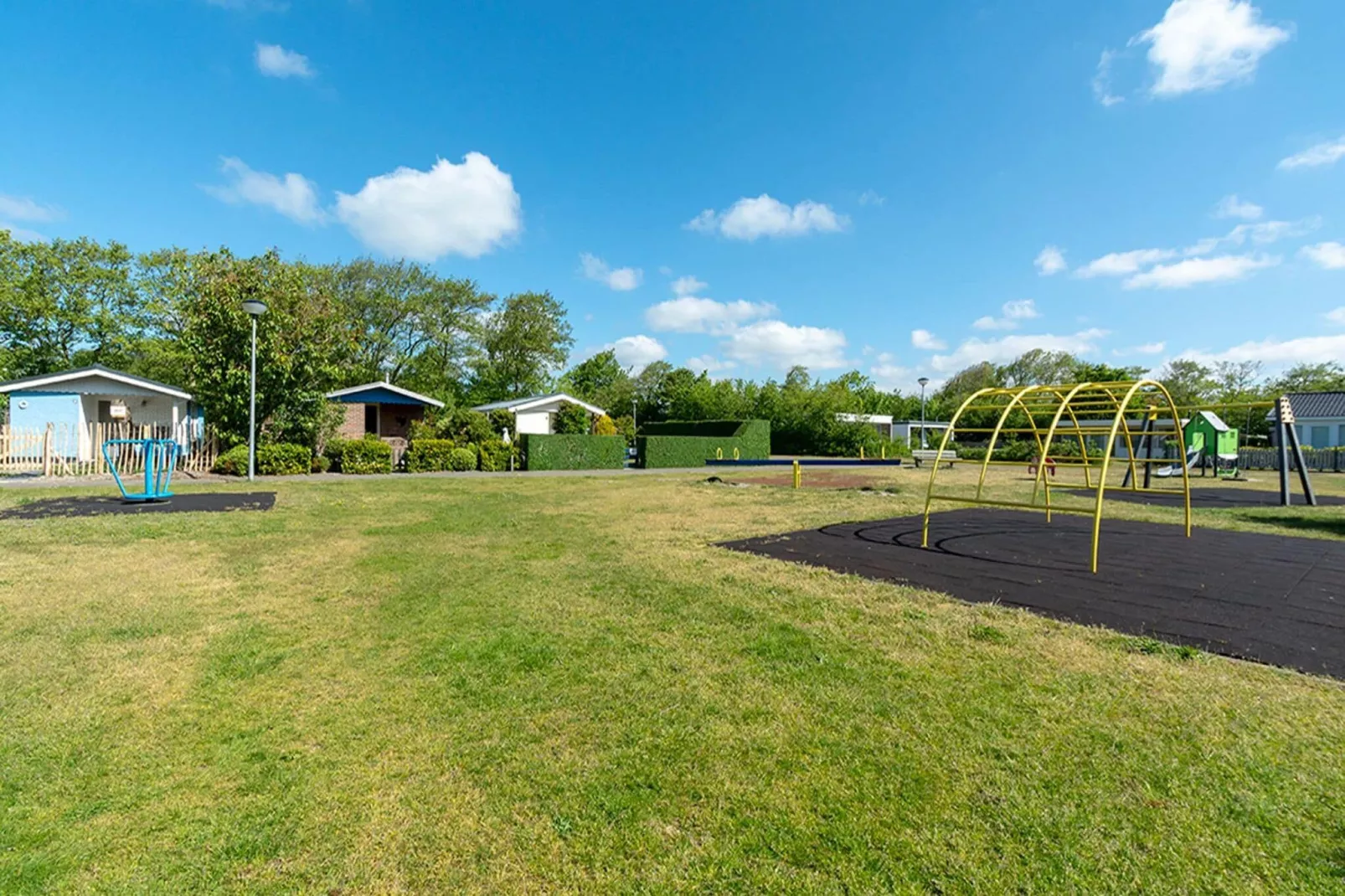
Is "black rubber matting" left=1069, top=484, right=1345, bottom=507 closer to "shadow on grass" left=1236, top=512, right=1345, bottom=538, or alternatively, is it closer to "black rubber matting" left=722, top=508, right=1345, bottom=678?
"shadow on grass" left=1236, top=512, right=1345, bottom=538

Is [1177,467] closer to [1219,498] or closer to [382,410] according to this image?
[1219,498]

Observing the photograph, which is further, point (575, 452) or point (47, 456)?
point (575, 452)

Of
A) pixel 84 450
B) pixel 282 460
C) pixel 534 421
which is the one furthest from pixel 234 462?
pixel 534 421

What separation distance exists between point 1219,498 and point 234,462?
26753 millimetres

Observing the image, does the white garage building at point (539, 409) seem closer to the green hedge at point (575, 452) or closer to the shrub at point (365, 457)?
the green hedge at point (575, 452)

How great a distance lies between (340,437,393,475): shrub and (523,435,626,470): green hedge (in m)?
5.14

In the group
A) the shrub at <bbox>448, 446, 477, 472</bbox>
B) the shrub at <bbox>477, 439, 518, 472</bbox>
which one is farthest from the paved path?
the shrub at <bbox>477, 439, 518, 472</bbox>

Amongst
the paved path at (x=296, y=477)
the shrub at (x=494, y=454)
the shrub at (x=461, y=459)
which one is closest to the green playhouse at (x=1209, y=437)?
the paved path at (x=296, y=477)

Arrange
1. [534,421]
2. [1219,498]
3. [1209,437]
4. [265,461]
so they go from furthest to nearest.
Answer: [534,421]
[1209,437]
[265,461]
[1219,498]

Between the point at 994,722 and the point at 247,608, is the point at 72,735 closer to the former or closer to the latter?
the point at 247,608

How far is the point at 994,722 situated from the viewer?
9.90ft

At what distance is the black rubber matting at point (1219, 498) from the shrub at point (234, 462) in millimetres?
22709

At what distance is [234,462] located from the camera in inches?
706

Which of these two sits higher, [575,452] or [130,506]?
[575,452]
